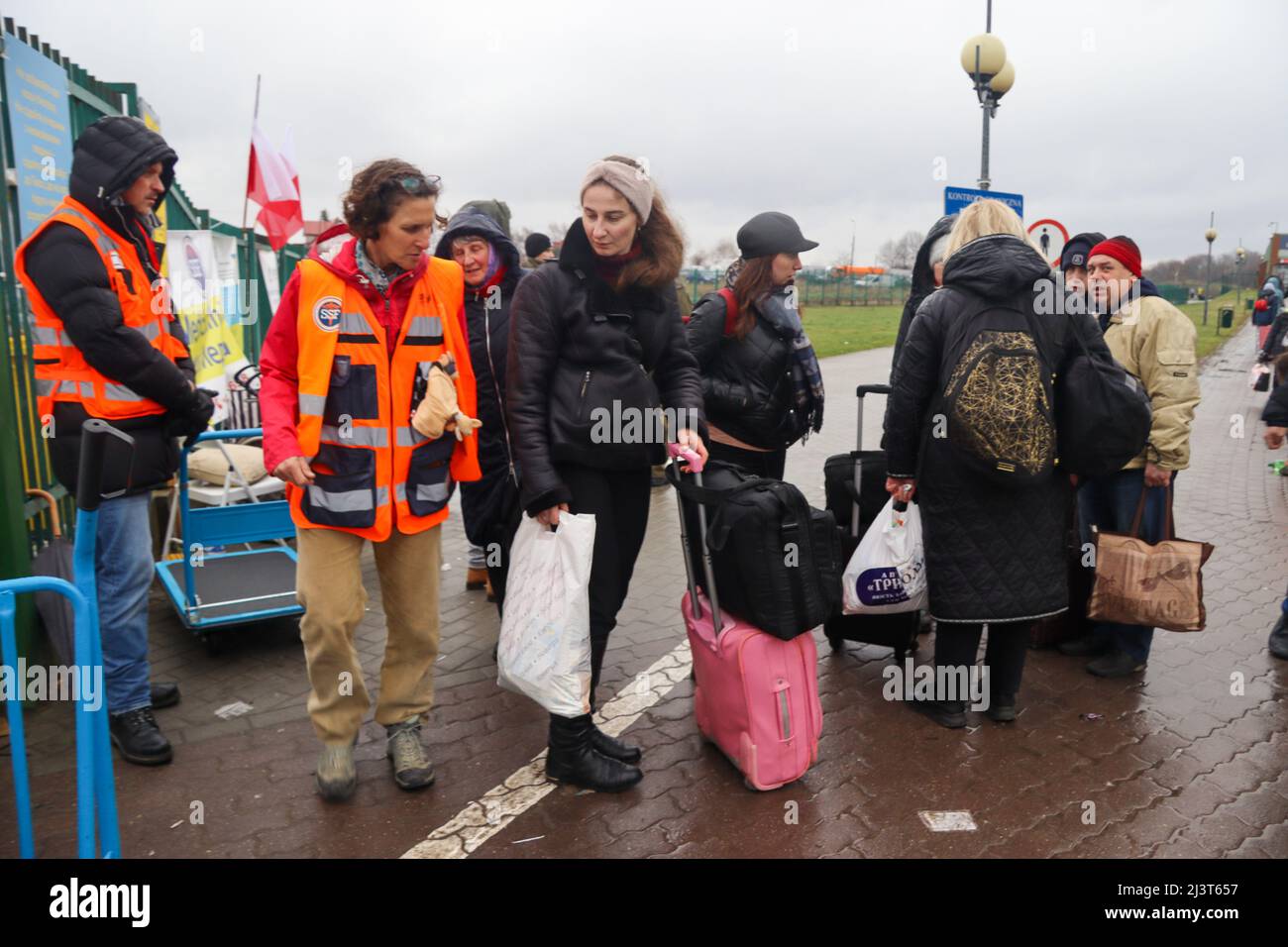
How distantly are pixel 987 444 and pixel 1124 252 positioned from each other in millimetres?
1605

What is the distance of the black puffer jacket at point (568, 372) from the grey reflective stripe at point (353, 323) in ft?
1.59

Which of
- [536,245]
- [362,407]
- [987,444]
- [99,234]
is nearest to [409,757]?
[362,407]

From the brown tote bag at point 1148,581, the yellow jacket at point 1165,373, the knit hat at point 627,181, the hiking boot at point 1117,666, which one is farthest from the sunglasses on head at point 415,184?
the hiking boot at point 1117,666

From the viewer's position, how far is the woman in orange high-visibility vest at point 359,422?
9.87 ft

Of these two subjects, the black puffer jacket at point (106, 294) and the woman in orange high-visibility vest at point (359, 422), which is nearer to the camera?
the woman in orange high-visibility vest at point (359, 422)

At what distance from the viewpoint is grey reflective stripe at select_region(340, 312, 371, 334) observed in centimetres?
304

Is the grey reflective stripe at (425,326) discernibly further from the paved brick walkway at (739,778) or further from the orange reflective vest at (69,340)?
the paved brick walkway at (739,778)

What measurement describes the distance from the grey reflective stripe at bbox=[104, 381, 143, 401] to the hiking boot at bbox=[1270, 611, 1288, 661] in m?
5.24

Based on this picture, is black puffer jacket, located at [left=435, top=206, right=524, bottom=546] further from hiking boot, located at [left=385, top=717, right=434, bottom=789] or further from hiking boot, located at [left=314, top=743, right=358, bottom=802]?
hiking boot, located at [left=314, top=743, right=358, bottom=802]

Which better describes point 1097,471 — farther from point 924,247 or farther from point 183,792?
point 183,792

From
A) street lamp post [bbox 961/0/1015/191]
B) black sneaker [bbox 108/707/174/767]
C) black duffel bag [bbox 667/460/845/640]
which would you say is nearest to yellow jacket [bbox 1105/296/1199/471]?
black duffel bag [bbox 667/460/845/640]

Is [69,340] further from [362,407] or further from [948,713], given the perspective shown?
[948,713]

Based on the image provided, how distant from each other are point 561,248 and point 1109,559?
2822 mm

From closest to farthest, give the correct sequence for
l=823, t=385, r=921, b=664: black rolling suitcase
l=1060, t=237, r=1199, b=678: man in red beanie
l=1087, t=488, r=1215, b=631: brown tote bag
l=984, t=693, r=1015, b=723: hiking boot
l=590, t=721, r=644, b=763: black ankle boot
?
l=590, t=721, r=644, b=763: black ankle boot
l=984, t=693, r=1015, b=723: hiking boot
l=1087, t=488, r=1215, b=631: brown tote bag
l=1060, t=237, r=1199, b=678: man in red beanie
l=823, t=385, r=921, b=664: black rolling suitcase
